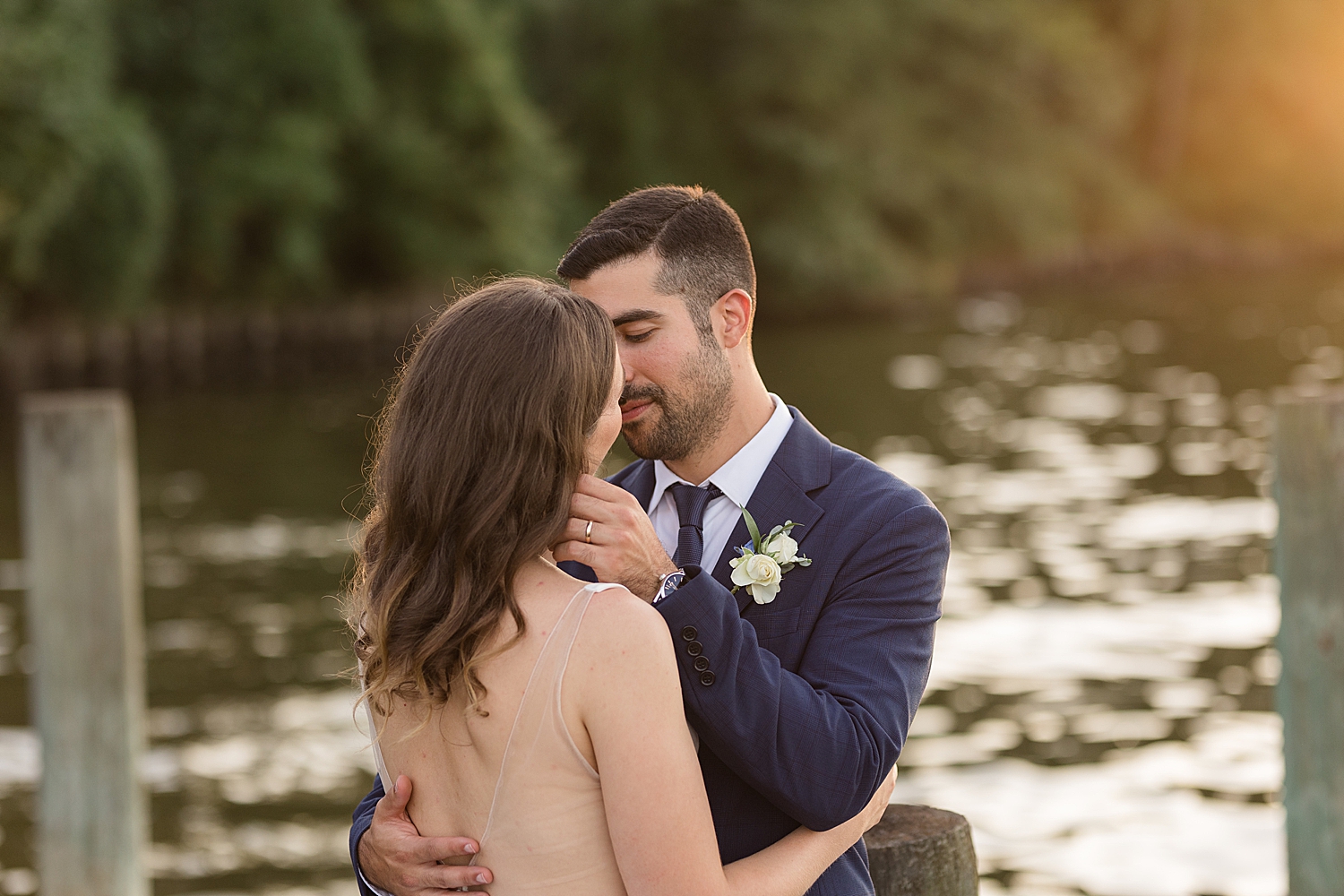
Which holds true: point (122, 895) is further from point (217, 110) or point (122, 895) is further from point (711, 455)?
point (217, 110)

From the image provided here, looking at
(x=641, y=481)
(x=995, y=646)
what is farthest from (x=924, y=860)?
(x=995, y=646)

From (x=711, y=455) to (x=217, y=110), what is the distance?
31797 mm

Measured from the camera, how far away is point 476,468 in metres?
2.37

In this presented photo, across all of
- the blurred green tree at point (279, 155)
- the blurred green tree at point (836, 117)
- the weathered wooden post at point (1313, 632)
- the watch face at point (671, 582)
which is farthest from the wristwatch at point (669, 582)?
the blurred green tree at point (836, 117)

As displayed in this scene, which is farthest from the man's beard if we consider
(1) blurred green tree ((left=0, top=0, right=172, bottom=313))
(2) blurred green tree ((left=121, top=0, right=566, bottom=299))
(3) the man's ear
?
(2) blurred green tree ((left=121, top=0, right=566, bottom=299))

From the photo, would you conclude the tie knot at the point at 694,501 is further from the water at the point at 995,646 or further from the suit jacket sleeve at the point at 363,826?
the water at the point at 995,646

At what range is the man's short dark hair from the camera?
10.2ft

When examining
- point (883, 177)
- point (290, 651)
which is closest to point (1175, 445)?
point (290, 651)

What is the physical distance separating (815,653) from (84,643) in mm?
3566

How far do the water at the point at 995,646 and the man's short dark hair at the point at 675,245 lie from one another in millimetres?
2488

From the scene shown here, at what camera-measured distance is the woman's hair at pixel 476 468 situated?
92.7 inches

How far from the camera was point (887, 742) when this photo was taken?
2590 millimetres

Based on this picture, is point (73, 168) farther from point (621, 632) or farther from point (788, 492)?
point (621, 632)

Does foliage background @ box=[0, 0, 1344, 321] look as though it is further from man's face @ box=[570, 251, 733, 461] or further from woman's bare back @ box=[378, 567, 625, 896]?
woman's bare back @ box=[378, 567, 625, 896]
